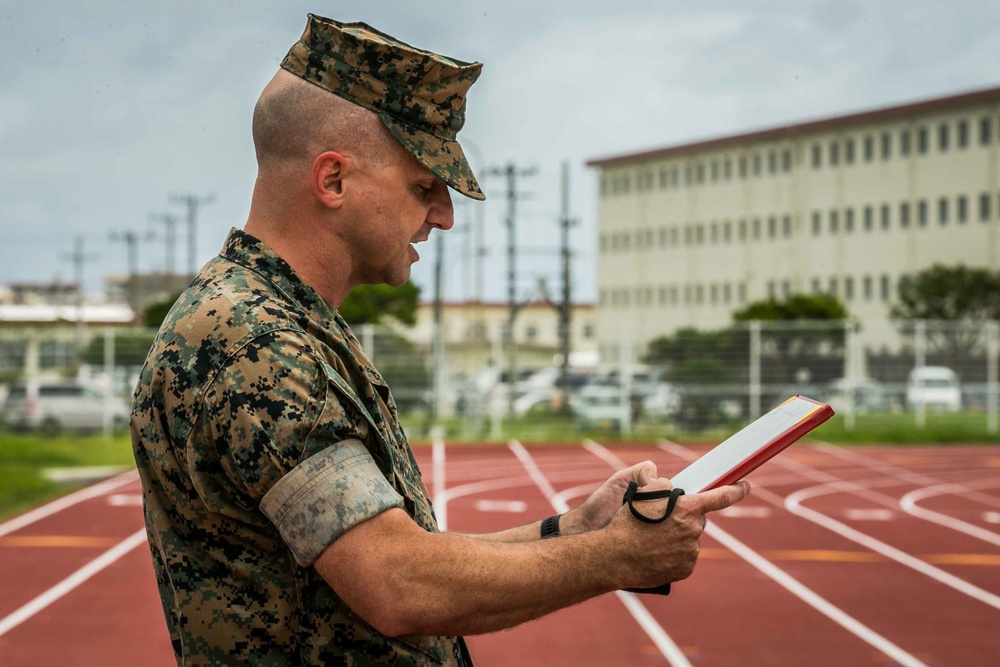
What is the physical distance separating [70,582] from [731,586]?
4785 millimetres

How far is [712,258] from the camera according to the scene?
2923 inches

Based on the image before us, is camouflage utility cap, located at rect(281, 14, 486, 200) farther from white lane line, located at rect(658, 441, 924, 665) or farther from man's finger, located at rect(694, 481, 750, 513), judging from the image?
white lane line, located at rect(658, 441, 924, 665)

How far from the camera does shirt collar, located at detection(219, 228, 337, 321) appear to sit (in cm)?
186

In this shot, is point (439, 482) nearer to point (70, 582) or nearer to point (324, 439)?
point (70, 582)

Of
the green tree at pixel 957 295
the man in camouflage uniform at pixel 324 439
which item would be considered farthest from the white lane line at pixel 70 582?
the green tree at pixel 957 295

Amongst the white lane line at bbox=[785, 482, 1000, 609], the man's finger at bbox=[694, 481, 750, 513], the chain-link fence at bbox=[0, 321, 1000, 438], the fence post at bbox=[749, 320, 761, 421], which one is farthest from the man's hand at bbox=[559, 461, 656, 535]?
the fence post at bbox=[749, 320, 761, 421]

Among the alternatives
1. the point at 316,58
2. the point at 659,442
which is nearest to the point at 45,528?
the point at 316,58

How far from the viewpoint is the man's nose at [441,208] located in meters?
1.96

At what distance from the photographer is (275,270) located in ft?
6.16

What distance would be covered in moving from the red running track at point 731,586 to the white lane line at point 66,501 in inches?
1.3

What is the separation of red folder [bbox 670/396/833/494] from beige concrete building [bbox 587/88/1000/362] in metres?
54.2

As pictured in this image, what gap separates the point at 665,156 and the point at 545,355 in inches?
581

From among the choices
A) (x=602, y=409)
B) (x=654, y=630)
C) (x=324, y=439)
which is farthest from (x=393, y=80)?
(x=602, y=409)

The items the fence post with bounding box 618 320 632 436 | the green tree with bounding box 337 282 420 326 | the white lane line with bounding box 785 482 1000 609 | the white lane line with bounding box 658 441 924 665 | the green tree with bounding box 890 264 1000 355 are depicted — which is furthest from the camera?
the green tree with bounding box 337 282 420 326
